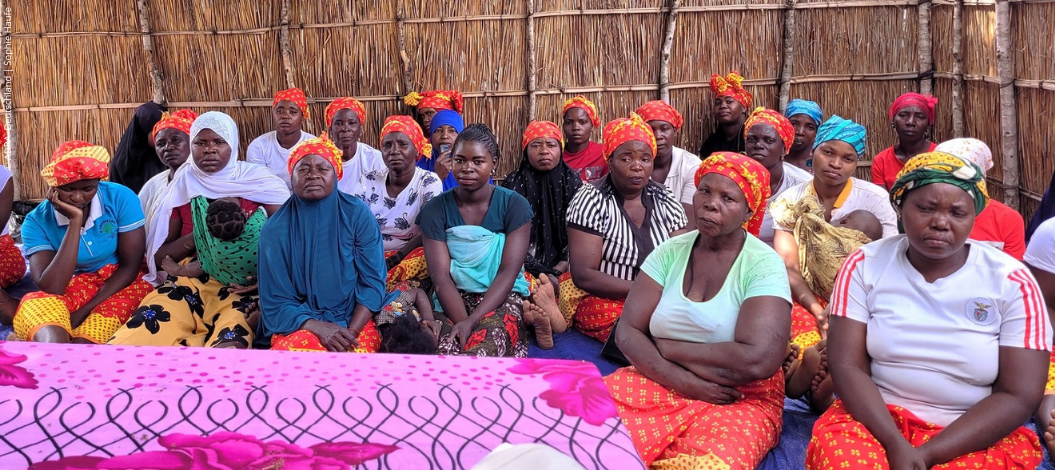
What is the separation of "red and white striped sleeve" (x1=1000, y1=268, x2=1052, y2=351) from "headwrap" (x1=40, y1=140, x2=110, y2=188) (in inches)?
159

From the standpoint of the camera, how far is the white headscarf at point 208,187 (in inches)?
176

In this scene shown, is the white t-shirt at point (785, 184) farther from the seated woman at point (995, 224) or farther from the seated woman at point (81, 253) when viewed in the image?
the seated woman at point (81, 253)

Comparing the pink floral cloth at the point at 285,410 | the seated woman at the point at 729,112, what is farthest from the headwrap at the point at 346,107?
the pink floral cloth at the point at 285,410

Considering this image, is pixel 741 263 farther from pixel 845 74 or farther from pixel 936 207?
pixel 845 74

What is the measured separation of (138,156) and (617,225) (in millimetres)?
3844

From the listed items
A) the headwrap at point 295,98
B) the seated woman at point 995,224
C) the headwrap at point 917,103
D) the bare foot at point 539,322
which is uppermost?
the headwrap at point 295,98

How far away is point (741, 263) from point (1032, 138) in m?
3.97

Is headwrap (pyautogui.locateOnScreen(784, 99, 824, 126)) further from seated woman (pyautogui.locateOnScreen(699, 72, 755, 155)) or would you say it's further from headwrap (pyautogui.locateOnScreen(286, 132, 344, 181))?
headwrap (pyautogui.locateOnScreen(286, 132, 344, 181))

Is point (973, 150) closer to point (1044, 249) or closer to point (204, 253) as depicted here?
point (1044, 249)

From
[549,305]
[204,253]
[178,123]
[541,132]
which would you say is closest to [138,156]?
[178,123]

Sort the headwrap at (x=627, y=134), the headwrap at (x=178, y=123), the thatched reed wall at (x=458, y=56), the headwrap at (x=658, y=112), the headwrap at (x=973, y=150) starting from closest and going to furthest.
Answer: the headwrap at (x=973, y=150), the headwrap at (x=627, y=134), the headwrap at (x=178, y=123), the headwrap at (x=658, y=112), the thatched reed wall at (x=458, y=56)

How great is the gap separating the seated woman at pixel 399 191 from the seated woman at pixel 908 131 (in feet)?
10.5

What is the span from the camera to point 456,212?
4.34 metres

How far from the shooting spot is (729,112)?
21.6 feet
